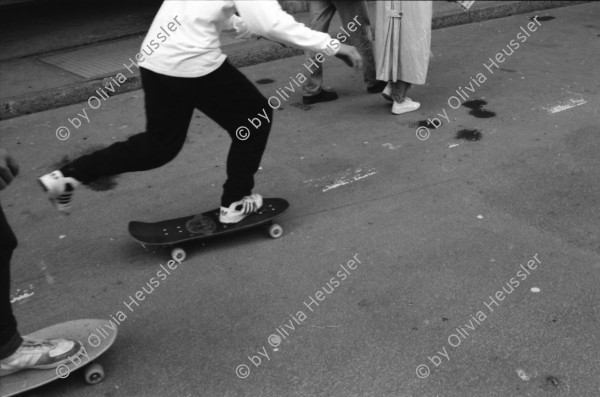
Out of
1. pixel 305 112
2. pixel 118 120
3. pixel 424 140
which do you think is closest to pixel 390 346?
pixel 424 140

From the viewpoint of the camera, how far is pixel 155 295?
11.4 ft

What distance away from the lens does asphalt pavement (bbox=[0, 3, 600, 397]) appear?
9.32ft

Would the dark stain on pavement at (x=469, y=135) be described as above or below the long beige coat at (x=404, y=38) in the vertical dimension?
below

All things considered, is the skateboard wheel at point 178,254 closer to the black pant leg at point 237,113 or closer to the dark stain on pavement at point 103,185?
the black pant leg at point 237,113

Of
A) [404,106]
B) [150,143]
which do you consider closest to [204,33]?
[150,143]

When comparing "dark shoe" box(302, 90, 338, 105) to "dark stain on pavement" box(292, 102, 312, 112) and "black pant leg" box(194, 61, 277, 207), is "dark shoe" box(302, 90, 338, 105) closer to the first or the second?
"dark stain on pavement" box(292, 102, 312, 112)

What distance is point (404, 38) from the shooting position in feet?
17.9

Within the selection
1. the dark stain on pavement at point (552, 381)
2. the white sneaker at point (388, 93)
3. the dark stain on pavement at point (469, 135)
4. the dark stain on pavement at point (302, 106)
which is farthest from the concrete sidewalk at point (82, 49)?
the dark stain on pavement at point (552, 381)

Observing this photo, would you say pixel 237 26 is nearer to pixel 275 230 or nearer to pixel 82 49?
A: pixel 275 230

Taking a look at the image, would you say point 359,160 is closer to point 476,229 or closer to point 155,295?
point 476,229

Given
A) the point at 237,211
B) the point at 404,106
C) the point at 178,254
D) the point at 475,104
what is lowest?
the point at 475,104

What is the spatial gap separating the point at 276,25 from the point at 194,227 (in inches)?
50.3

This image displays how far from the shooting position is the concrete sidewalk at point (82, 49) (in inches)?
261

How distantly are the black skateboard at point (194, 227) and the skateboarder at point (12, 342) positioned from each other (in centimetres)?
98
